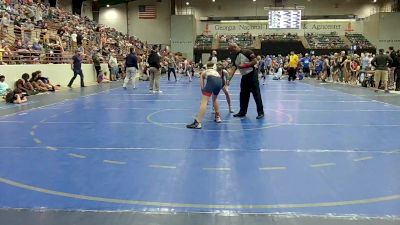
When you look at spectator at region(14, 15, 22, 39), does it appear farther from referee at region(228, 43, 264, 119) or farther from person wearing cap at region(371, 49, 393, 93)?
person wearing cap at region(371, 49, 393, 93)

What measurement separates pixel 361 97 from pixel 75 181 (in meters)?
12.4

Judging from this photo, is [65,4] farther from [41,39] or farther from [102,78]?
[41,39]

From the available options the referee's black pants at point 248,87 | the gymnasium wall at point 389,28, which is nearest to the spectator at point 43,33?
the referee's black pants at point 248,87

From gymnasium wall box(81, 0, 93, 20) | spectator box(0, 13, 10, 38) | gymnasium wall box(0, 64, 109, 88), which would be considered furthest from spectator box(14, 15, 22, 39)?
gymnasium wall box(81, 0, 93, 20)

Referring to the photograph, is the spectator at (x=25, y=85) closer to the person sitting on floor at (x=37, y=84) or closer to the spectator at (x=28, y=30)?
the person sitting on floor at (x=37, y=84)

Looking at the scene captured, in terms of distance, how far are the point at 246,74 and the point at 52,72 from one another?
13264 millimetres

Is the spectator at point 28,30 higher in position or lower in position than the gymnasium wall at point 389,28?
Answer: lower

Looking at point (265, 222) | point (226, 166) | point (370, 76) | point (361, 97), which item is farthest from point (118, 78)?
point (265, 222)

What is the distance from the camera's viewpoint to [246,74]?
9.91 m

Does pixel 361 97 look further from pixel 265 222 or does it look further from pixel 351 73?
pixel 265 222

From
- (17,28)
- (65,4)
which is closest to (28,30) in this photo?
(17,28)

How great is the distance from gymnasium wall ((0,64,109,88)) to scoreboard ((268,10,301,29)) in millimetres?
20263

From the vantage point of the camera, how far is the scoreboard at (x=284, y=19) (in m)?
41.1

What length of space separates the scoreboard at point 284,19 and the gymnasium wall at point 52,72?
20263mm
